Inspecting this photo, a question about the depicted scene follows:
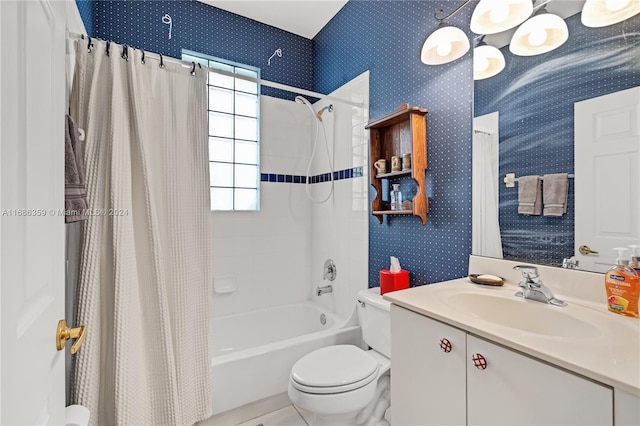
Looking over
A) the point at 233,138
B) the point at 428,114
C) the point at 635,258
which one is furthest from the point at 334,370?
the point at 233,138

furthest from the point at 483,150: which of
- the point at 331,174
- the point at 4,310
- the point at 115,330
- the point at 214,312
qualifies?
the point at 214,312

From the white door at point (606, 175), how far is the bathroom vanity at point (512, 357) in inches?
5.2

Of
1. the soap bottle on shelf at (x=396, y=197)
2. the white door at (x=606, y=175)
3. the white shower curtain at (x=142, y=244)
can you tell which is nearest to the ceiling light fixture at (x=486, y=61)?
the white door at (x=606, y=175)

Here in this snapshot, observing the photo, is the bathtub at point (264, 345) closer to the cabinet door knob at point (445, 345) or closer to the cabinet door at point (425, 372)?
the cabinet door at point (425, 372)

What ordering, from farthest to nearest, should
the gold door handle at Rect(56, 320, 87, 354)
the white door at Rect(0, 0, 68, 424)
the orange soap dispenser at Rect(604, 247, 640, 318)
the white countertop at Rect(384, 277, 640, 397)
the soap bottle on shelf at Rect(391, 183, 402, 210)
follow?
the soap bottle on shelf at Rect(391, 183, 402, 210)
the orange soap dispenser at Rect(604, 247, 640, 318)
the gold door handle at Rect(56, 320, 87, 354)
the white countertop at Rect(384, 277, 640, 397)
the white door at Rect(0, 0, 68, 424)

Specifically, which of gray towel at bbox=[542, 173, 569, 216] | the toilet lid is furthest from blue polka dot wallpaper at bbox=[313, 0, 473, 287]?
the toilet lid

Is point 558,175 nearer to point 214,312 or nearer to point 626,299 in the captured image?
point 626,299

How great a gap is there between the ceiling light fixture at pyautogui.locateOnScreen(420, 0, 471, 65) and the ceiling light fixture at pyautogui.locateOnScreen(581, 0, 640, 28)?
1.45ft

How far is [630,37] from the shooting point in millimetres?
966

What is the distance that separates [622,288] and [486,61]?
1049 mm

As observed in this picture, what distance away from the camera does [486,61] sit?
138cm

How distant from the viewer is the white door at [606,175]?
3.15ft

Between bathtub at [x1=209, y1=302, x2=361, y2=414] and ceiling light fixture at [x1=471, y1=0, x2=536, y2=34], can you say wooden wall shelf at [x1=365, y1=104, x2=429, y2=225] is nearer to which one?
ceiling light fixture at [x1=471, y1=0, x2=536, y2=34]

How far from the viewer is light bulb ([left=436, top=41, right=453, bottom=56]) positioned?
1.41 metres
